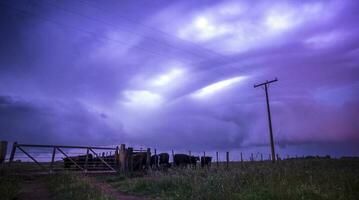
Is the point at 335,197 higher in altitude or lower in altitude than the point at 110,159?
lower

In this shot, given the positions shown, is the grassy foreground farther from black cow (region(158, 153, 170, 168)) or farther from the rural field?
black cow (region(158, 153, 170, 168))

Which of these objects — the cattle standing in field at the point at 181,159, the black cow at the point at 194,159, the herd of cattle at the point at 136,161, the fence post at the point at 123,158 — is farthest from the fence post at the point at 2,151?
the black cow at the point at 194,159

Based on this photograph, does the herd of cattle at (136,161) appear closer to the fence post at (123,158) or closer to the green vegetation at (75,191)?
the fence post at (123,158)

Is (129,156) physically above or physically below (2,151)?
below

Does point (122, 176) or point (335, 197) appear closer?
point (335, 197)

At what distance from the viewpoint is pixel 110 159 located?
26484 millimetres

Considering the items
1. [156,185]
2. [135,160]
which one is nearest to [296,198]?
[156,185]

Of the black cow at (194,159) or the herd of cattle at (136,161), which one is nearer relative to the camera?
the herd of cattle at (136,161)

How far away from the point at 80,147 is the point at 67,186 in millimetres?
9459

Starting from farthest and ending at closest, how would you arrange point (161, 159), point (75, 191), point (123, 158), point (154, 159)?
point (161, 159)
point (154, 159)
point (123, 158)
point (75, 191)

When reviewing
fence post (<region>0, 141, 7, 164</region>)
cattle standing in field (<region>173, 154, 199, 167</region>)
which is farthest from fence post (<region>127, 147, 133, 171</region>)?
fence post (<region>0, 141, 7, 164</region>)

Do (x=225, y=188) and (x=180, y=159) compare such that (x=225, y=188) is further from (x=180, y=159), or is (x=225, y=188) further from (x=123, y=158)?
(x=180, y=159)

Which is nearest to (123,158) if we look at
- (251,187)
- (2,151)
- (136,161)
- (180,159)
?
(136,161)

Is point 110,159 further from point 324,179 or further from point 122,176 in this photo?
point 324,179
